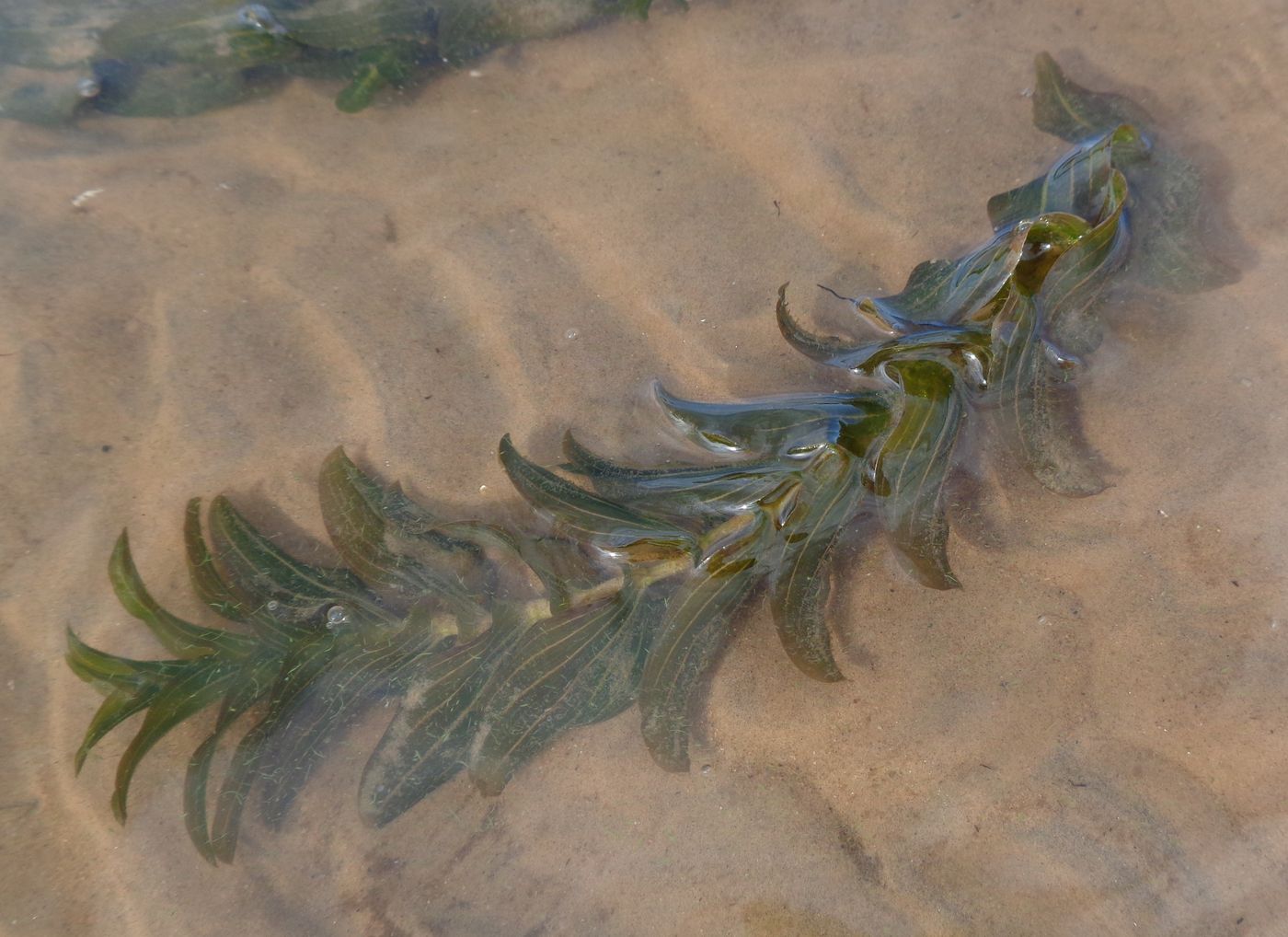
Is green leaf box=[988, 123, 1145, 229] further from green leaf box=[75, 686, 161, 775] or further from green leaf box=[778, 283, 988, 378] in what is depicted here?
green leaf box=[75, 686, 161, 775]

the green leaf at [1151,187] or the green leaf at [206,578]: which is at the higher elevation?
the green leaf at [1151,187]

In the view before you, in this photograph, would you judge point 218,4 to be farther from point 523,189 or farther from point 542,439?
point 542,439

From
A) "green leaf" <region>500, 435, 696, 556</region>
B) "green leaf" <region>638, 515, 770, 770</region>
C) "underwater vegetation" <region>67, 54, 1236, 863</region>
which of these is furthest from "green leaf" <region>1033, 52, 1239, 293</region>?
"green leaf" <region>500, 435, 696, 556</region>

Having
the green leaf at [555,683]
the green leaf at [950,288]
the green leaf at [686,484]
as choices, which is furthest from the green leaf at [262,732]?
the green leaf at [950,288]

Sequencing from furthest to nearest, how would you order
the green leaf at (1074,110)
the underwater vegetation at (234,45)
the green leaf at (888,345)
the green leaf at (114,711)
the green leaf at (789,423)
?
the underwater vegetation at (234,45)
the green leaf at (1074,110)
the green leaf at (888,345)
the green leaf at (789,423)
the green leaf at (114,711)

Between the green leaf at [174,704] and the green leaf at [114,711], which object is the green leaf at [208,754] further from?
the green leaf at [114,711]
